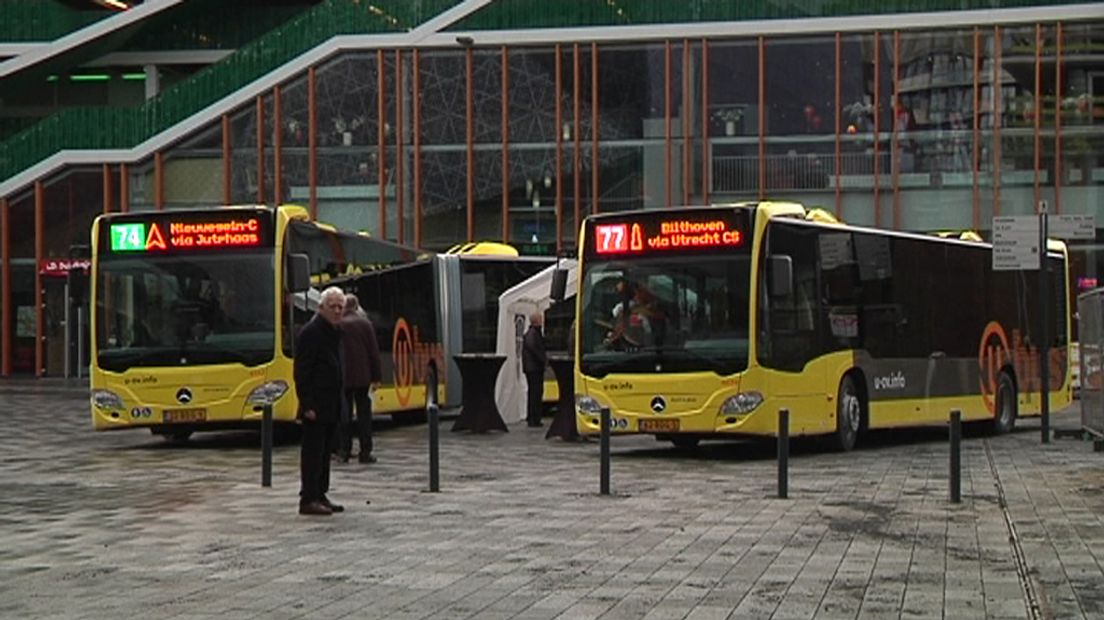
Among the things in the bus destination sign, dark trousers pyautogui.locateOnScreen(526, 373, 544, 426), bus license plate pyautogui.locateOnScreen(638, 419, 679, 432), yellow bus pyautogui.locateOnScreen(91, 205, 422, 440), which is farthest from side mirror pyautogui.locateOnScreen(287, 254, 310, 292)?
dark trousers pyautogui.locateOnScreen(526, 373, 544, 426)

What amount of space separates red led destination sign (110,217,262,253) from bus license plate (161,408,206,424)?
6.92 ft

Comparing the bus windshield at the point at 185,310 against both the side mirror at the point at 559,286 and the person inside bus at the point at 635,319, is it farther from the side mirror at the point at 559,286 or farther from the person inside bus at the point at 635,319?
the person inside bus at the point at 635,319

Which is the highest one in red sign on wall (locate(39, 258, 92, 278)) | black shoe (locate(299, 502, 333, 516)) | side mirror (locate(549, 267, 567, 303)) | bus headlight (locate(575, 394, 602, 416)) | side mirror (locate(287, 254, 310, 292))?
red sign on wall (locate(39, 258, 92, 278))

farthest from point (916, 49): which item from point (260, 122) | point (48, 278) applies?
point (48, 278)

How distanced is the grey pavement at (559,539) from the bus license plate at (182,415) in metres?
0.70

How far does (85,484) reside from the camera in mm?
17031

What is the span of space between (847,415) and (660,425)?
10.1ft

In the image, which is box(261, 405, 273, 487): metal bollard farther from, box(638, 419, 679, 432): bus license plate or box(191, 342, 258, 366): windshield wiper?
box(191, 342, 258, 366): windshield wiper

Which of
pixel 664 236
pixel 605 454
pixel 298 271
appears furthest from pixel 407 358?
pixel 605 454

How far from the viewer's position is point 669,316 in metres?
19.7

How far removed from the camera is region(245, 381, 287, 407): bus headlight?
21359mm

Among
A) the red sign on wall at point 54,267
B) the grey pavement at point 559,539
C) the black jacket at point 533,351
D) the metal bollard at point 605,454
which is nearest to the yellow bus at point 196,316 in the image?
the grey pavement at point 559,539

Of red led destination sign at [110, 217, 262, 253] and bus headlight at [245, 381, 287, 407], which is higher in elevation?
red led destination sign at [110, 217, 262, 253]

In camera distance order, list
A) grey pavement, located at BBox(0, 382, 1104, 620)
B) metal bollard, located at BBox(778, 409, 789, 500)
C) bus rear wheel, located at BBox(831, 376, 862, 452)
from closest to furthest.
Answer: grey pavement, located at BBox(0, 382, 1104, 620), metal bollard, located at BBox(778, 409, 789, 500), bus rear wheel, located at BBox(831, 376, 862, 452)
